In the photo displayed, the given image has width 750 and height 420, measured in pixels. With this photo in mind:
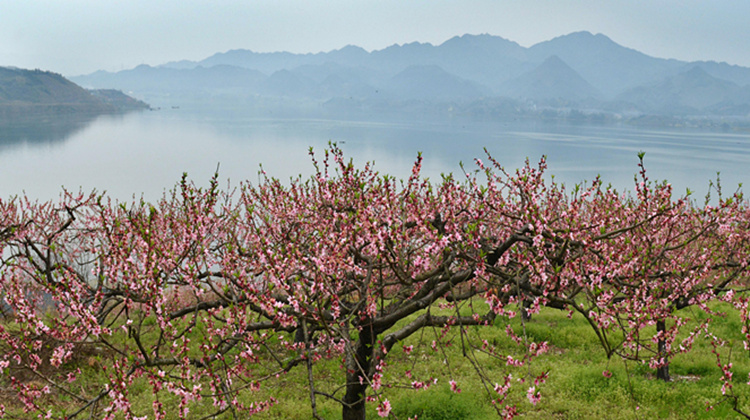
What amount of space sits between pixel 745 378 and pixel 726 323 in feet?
19.5

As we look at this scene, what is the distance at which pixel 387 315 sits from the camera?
24.5ft

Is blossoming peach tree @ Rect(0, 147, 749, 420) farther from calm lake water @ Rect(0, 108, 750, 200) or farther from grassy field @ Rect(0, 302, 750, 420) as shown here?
calm lake water @ Rect(0, 108, 750, 200)

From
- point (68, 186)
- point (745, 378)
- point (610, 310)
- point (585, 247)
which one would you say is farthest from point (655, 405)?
point (68, 186)

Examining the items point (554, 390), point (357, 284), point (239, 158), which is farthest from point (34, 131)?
point (554, 390)

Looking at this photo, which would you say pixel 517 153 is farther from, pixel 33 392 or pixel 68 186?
pixel 33 392

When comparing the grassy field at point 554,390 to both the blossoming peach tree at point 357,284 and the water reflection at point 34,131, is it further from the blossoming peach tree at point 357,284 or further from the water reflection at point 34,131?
the water reflection at point 34,131

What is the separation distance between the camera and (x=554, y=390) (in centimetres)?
1133

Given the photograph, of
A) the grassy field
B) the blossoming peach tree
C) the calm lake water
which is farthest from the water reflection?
the blossoming peach tree

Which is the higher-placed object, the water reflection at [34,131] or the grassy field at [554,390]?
the water reflection at [34,131]

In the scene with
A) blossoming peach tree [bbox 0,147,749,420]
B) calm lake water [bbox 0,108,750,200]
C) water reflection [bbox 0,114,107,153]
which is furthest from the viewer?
water reflection [bbox 0,114,107,153]

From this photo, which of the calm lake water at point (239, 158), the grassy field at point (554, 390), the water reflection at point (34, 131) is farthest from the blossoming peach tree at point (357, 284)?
the water reflection at point (34, 131)

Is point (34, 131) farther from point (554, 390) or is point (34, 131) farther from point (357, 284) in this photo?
point (554, 390)

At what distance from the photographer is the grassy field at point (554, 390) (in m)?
9.97

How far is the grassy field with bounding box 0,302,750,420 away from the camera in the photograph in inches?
392
